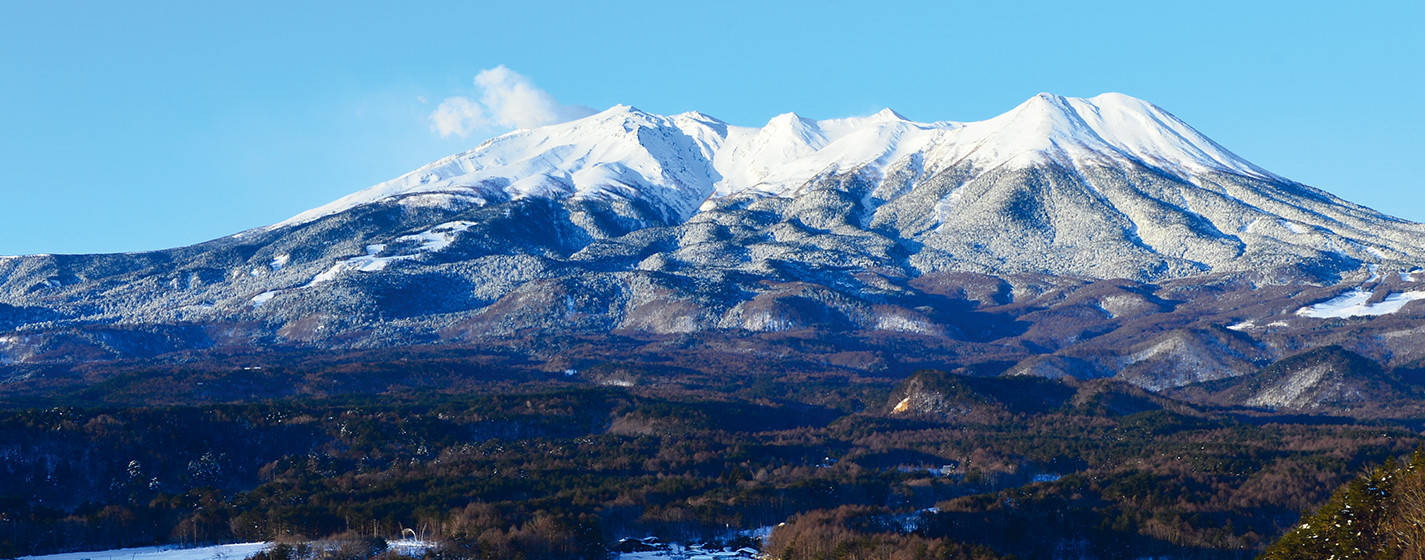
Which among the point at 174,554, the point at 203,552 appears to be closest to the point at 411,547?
the point at 203,552

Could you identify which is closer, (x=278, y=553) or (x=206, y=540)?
(x=278, y=553)

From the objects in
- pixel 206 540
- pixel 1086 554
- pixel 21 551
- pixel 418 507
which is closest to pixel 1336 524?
pixel 1086 554

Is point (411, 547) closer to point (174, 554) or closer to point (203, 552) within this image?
point (203, 552)

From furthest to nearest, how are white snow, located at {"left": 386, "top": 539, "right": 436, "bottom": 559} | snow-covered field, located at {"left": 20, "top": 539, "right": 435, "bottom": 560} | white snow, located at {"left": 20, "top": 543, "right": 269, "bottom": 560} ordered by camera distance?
1. white snow, located at {"left": 20, "top": 543, "right": 269, "bottom": 560}
2. snow-covered field, located at {"left": 20, "top": 539, "right": 435, "bottom": 560}
3. white snow, located at {"left": 386, "top": 539, "right": 436, "bottom": 559}

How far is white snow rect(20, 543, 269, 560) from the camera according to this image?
15112cm

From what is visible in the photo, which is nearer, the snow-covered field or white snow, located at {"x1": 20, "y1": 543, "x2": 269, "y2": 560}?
the snow-covered field

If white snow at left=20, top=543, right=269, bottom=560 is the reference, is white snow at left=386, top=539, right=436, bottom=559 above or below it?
above

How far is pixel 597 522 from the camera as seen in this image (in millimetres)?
168875

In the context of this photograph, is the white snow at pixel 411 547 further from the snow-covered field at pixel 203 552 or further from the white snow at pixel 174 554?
the white snow at pixel 174 554

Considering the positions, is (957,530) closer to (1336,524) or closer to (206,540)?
(1336,524)

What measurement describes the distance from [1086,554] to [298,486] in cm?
10462

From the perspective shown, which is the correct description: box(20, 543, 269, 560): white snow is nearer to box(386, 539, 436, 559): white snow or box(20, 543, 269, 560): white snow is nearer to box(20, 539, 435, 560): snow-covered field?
box(20, 539, 435, 560): snow-covered field

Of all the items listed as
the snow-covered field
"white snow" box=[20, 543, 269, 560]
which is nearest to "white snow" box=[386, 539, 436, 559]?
the snow-covered field

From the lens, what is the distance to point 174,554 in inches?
6127
